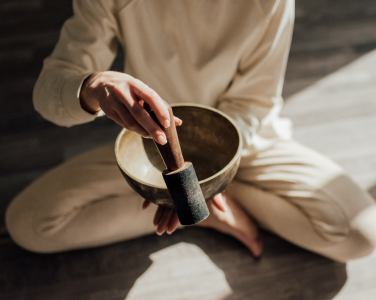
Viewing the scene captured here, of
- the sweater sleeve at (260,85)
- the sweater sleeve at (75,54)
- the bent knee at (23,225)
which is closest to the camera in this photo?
the sweater sleeve at (75,54)

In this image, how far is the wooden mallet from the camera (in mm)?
567

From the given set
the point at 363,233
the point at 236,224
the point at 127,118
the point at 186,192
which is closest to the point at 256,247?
the point at 236,224

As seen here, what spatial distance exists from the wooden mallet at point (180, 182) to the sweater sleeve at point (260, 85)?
0.37 m

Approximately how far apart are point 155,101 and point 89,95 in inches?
8.2

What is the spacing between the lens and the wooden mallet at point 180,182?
1.86ft

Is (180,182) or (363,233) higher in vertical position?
(180,182)

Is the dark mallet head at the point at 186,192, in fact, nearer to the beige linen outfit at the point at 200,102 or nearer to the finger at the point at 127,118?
the finger at the point at 127,118

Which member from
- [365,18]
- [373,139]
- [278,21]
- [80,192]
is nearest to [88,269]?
[80,192]

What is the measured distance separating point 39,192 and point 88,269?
1.02 feet

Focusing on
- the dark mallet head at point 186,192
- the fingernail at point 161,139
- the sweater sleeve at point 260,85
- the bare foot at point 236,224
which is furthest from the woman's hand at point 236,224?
the fingernail at point 161,139

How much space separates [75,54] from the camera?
0.82 meters

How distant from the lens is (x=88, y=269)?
3.59ft

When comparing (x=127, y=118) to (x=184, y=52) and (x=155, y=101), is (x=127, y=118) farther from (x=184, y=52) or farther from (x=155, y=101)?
(x=184, y=52)

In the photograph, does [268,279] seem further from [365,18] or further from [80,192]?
[365,18]
